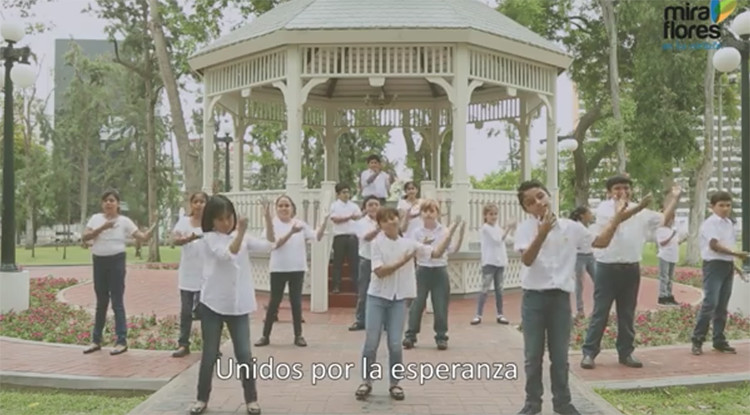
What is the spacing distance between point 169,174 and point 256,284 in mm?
45036

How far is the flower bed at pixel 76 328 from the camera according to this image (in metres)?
8.39

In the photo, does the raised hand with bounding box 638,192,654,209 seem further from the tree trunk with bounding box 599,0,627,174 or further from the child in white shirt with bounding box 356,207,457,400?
the tree trunk with bounding box 599,0,627,174

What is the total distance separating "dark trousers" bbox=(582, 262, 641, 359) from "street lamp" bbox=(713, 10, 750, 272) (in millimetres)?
4281

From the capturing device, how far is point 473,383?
21.3 feet

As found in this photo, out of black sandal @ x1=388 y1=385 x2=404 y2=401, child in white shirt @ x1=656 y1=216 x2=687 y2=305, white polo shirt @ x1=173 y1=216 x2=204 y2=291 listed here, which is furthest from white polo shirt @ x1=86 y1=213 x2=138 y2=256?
child in white shirt @ x1=656 y1=216 x2=687 y2=305

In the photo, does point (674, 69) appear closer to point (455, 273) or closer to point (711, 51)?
point (711, 51)

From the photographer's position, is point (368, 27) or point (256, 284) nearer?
point (368, 27)

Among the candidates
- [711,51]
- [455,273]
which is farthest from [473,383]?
[711,51]

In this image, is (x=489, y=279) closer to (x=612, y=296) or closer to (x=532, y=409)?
(x=612, y=296)

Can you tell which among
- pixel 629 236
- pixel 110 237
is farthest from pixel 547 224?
pixel 110 237

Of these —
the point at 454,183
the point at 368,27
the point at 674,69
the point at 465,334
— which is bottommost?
the point at 465,334

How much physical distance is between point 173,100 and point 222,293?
50.6ft

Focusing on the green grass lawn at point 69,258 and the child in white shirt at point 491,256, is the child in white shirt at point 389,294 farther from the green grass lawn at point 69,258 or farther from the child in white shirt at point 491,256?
the green grass lawn at point 69,258

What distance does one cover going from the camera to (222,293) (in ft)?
17.7
